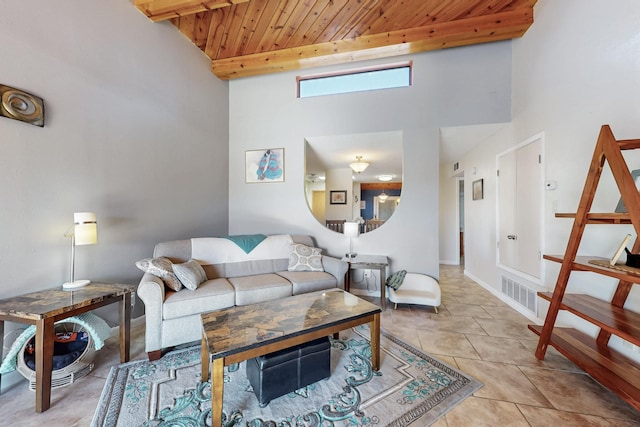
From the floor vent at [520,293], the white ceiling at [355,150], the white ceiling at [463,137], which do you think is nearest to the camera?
the floor vent at [520,293]

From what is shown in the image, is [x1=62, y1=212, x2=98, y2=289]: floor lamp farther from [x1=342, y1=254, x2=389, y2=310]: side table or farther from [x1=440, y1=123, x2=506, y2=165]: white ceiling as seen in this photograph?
[x1=440, y1=123, x2=506, y2=165]: white ceiling

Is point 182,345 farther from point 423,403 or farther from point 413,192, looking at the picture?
point 413,192

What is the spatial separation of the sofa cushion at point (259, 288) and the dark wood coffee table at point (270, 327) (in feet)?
1.65

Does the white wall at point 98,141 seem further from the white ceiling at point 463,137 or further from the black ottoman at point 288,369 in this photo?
the white ceiling at point 463,137

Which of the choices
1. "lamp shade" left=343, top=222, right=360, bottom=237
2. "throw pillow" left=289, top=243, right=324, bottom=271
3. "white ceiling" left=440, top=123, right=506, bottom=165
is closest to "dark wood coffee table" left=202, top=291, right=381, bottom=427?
"throw pillow" left=289, top=243, right=324, bottom=271

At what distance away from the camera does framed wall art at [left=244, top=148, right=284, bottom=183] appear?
3.81m

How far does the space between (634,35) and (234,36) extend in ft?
13.0

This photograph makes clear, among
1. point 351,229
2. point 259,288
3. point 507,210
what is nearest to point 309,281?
point 259,288

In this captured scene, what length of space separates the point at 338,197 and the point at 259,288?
4.20 metres

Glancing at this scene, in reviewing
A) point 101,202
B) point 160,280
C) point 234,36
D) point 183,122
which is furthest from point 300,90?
point 160,280

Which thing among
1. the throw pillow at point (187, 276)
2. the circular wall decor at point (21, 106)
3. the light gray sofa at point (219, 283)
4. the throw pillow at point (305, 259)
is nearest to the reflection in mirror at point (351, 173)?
the throw pillow at point (305, 259)

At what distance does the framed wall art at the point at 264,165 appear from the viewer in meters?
3.81

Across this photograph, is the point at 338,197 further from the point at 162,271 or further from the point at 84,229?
the point at 84,229

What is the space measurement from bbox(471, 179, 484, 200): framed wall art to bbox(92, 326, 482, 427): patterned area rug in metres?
3.10
